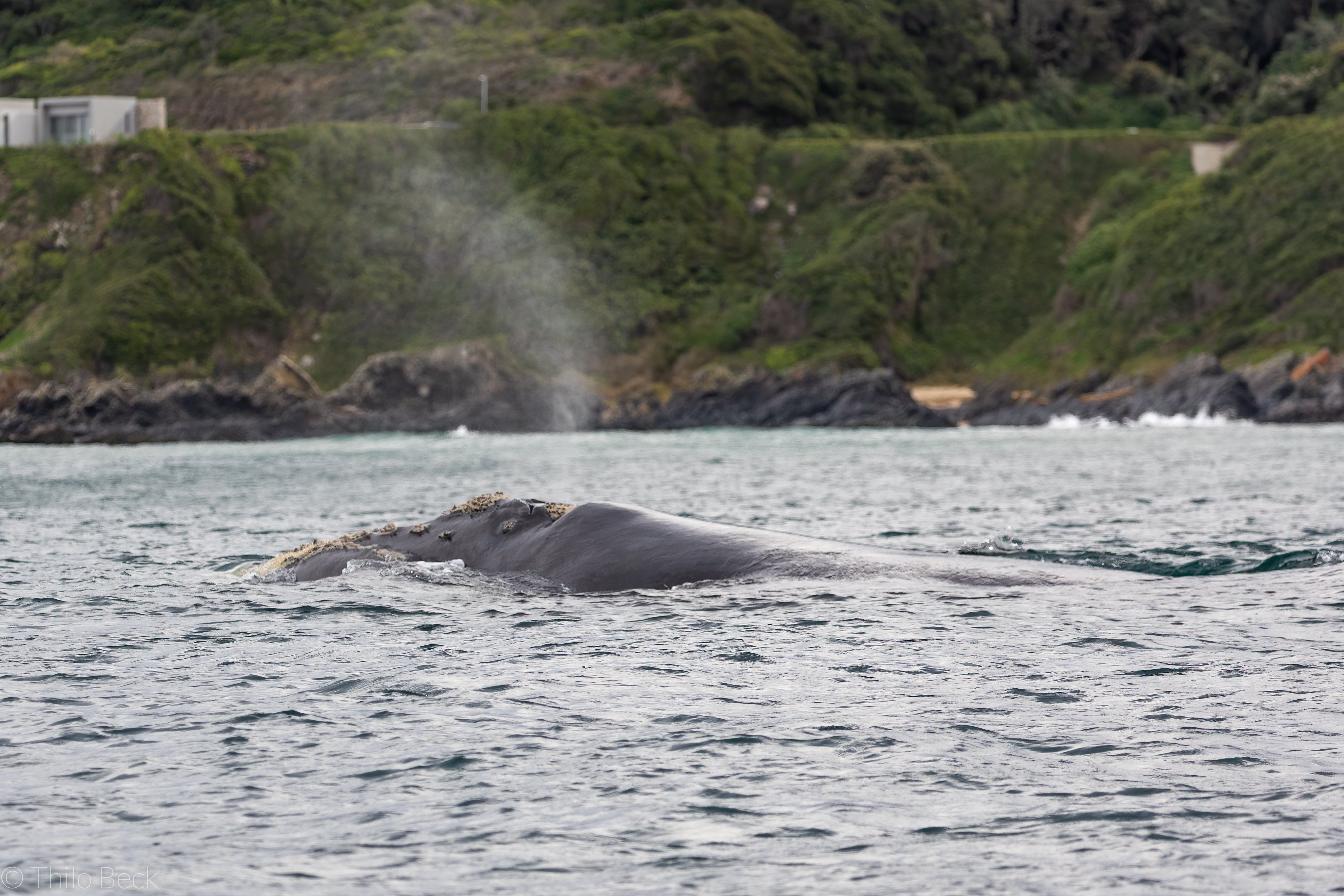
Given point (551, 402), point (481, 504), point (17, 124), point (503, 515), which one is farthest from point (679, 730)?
point (17, 124)

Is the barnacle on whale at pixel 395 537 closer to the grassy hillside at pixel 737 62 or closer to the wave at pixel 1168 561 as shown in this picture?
the wave at pixel 1168 561

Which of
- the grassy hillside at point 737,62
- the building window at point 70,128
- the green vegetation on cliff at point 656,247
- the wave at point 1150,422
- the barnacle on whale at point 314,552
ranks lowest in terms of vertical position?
the wave at point 1150,422

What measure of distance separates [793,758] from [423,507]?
21689 millimetres

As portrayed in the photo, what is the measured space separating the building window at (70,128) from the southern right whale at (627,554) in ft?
340

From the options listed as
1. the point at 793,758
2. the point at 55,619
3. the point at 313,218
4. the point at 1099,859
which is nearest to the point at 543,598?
the point at 55,619

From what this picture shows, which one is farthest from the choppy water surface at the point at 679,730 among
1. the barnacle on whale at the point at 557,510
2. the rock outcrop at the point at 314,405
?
the rock outcrop at the point at 314,405

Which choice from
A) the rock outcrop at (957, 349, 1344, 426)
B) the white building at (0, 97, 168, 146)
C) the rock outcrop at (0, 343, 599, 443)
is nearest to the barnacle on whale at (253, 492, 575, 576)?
the rock outcrop at (957, 349, 1344, 426)

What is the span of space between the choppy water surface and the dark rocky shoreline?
6106 cm

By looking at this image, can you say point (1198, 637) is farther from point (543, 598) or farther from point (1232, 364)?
point (1232, 364)

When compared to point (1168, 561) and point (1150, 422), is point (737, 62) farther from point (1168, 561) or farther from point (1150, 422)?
point (1168, 561)

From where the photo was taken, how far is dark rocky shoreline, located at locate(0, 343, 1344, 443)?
78125 mm

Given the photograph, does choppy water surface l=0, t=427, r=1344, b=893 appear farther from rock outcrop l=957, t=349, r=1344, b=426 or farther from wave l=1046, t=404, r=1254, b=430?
rock outcrop l=957, t=349, r=1344, b=426

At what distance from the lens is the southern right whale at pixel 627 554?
54.0ft

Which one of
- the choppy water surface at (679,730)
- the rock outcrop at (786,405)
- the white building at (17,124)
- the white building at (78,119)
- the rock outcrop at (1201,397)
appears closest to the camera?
the choppy water surface at (679,730)
